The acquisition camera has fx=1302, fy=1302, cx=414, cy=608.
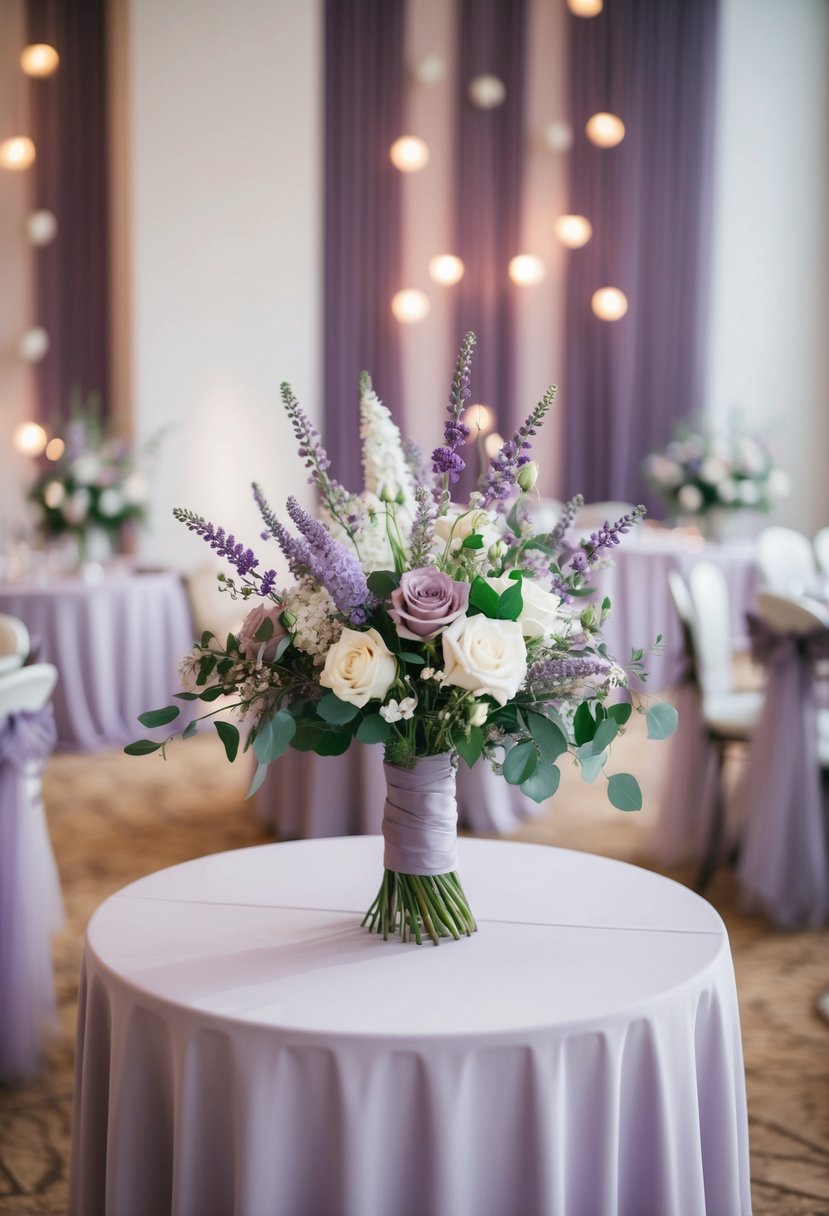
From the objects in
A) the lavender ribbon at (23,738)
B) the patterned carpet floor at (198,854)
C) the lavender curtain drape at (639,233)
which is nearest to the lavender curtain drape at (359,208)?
the lavender curtain drape at (639,233)

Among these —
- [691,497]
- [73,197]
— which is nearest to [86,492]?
[73,197]

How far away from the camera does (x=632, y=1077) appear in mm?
1583

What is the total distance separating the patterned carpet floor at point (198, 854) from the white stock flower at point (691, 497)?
1247 mm

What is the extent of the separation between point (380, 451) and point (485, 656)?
0.36 meters

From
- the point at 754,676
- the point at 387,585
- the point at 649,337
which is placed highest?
the point at 649,337

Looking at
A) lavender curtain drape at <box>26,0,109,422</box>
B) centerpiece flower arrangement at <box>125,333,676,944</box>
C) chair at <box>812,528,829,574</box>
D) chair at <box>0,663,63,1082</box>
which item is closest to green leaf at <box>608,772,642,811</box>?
centerpiece flower arrangement at <box>125,333,676,944</box>

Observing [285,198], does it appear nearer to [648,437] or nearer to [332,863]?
[648,437]

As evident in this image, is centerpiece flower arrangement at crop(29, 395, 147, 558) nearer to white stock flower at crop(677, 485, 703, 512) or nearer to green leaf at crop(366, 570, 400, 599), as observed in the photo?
white stock flower at crop(677, 485, 703, 512)

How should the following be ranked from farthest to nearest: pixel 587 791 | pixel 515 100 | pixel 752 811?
pixel 515 100 → pixel 587 791 → pixel 752 811

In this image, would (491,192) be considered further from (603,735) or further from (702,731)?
(603,735)

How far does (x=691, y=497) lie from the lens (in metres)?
6.86

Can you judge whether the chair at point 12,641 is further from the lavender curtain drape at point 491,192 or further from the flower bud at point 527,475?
the lavender curtain drape at point 491,192

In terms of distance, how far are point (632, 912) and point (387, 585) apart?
2.14ft

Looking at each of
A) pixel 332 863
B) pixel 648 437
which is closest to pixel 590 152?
pixel 648 437
